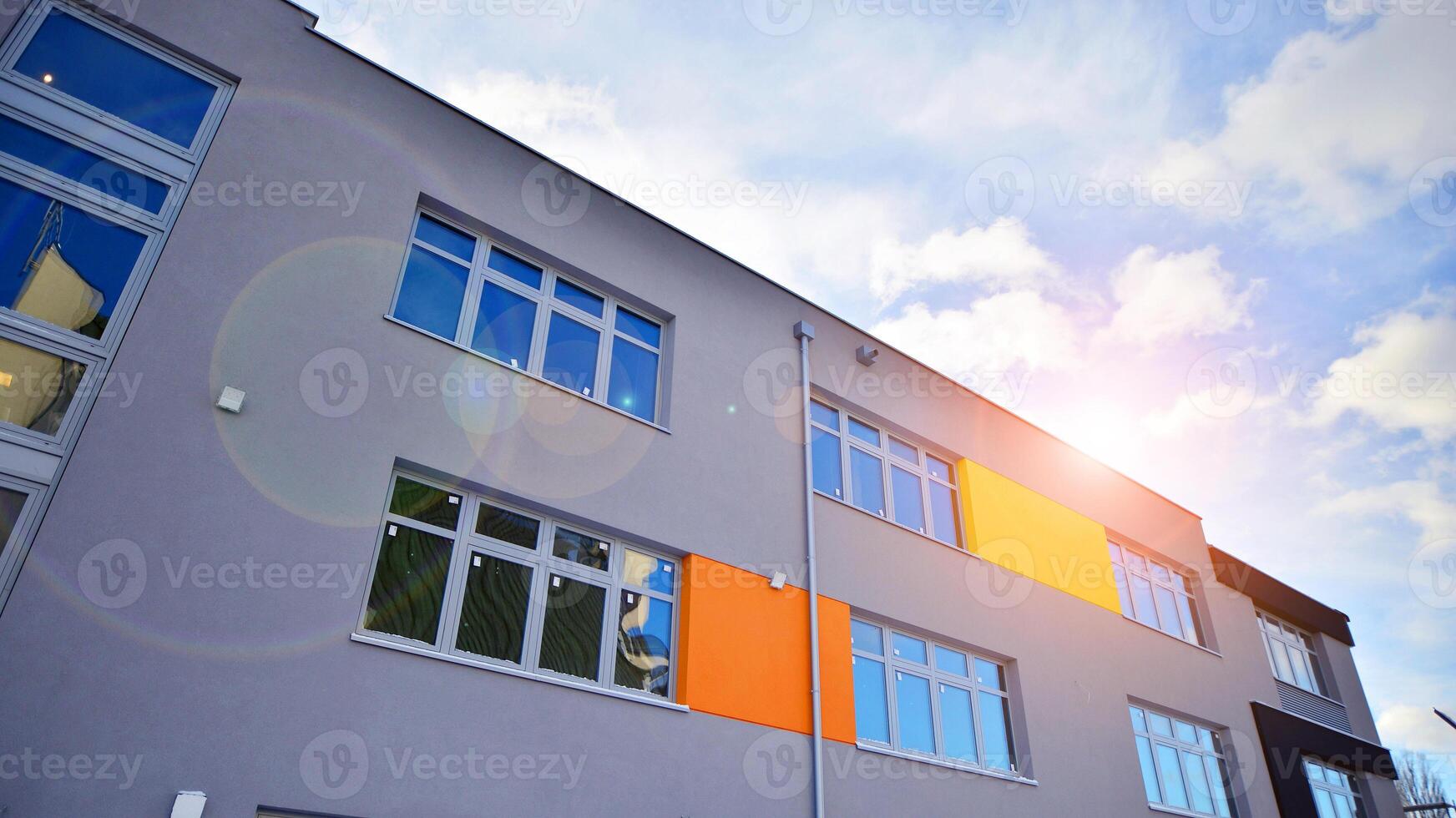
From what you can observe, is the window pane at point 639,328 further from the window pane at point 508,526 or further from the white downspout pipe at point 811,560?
the window pane at point 508,526

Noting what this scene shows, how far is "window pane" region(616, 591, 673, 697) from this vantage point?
27.7ft

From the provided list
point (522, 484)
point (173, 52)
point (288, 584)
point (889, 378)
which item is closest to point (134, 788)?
point (288, 584)

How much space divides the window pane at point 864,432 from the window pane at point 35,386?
8.16 metres

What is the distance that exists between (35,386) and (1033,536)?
11293mm

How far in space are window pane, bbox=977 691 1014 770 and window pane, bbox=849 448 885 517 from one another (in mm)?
2535

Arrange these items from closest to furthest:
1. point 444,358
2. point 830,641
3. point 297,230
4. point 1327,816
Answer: point 297,230
point 444,358
point 830,641
point 1327,816

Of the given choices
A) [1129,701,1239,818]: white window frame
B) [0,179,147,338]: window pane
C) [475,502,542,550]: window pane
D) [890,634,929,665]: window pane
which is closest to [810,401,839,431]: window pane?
[890,634,929,665]: window pane

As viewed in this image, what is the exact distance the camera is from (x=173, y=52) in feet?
26.2

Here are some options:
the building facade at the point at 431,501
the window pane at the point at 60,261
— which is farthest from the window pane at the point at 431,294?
the window pane at the point at 60,261

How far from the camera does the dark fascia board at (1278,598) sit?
660 inches

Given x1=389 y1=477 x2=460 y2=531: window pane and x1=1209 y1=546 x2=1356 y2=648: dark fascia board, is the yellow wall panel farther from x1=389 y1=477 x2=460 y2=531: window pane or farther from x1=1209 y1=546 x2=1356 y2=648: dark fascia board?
x1=389 y1=477 x2=460 y2=531: window pane

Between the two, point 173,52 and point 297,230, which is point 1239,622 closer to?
point 297,230

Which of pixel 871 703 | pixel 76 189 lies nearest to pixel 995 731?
pixel 871 703

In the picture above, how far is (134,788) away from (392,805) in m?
1.57
